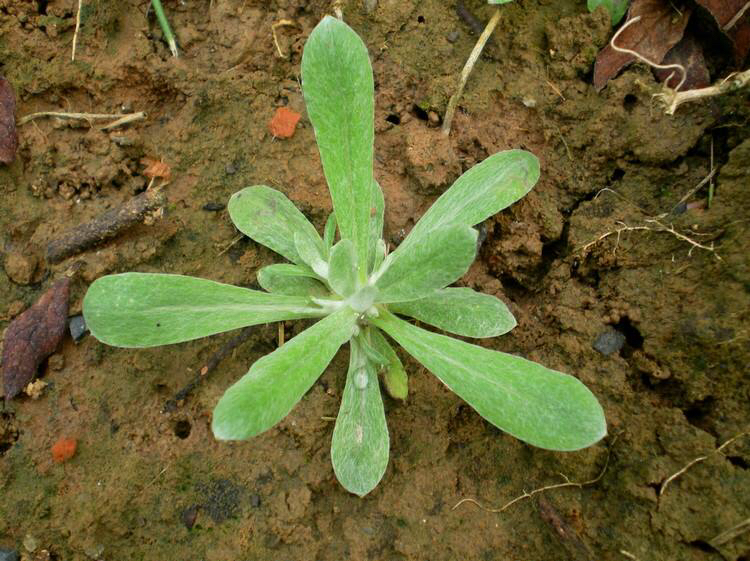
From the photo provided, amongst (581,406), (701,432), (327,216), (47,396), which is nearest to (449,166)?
(327,216)

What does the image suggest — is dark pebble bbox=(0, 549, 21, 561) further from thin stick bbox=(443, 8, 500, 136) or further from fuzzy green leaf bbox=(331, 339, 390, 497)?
thin stick bbox=(443, 8, 500, 136)

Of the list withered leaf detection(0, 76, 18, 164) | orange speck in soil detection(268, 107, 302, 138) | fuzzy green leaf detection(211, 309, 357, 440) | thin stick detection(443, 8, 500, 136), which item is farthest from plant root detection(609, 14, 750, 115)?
withered leaf detection(0, 76, 18, 164)

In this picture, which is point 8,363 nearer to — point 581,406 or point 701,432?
point 581,406

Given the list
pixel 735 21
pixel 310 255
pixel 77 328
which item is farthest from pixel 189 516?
pixel 735 21

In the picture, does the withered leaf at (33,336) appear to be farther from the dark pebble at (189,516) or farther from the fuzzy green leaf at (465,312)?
the fuzzy green leaf at (465,312)

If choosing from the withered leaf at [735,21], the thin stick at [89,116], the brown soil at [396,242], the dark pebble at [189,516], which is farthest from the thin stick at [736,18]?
the dark pebble at [189,516]

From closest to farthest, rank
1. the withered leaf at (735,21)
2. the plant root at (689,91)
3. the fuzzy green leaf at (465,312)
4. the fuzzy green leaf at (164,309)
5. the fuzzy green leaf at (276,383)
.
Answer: the fuzzy green leaf at (276,383) → the fuzzy green leaf at (164,309) → the fuzzy green leaf at (465,312) → the plant root at (689,91) → the withered leaf at (735,21)

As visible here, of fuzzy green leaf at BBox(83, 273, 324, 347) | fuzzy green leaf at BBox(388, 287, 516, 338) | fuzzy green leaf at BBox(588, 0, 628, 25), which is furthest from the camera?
fuzzy green leaf at BBox(588, 0, 628, 25)
